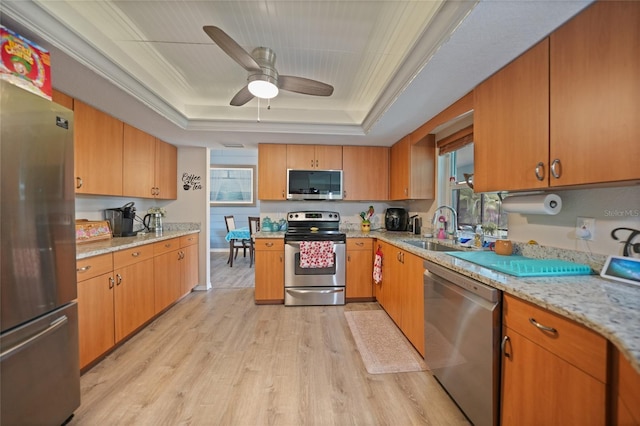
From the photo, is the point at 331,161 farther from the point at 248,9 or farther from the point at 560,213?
the point at 560,213

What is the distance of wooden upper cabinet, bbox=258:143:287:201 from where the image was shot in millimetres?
3357

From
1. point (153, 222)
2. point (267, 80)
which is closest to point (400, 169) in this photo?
point (267, 80)

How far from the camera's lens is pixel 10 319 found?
106cm

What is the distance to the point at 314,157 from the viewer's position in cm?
342

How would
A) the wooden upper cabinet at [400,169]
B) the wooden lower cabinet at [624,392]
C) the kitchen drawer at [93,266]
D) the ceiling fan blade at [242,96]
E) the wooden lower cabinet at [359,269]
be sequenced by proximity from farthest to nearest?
the wooden lower cabinet at [359,269] → the wooden upper cabinet at [400,169] → the ceiling fan blade at [242,96] → the kitchen drawer at [93,266] → the wooden lower cabinet at [624,392]

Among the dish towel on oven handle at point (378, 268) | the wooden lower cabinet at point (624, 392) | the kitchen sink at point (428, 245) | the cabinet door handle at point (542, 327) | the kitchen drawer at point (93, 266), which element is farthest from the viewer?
the dish towel on oven handle at point (378, 268)

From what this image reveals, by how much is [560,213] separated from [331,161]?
2485 mm

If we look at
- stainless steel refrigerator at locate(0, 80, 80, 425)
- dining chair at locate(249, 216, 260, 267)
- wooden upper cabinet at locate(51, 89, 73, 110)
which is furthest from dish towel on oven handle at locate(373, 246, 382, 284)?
wooden upper cabinet at locate(51, 89, 73, 110)

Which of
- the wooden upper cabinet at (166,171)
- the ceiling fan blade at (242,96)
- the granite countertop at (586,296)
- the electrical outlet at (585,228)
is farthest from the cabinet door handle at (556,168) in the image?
the wooden upper cabinet at (166,171)

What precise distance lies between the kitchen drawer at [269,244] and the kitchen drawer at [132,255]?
1.12m

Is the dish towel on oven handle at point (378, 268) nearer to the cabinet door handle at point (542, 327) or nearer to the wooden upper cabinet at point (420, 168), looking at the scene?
the wooden upper cabinet at point (420, 168)

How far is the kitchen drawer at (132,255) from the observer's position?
2029mm

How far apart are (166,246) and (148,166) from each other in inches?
40.5

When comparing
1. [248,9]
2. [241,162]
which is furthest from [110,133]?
[241,162]
